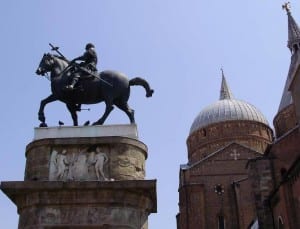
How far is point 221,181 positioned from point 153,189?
117 feet

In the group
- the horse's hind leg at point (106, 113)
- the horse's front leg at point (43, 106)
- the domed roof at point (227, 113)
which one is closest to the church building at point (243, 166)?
the domed roof at point (227, 113)

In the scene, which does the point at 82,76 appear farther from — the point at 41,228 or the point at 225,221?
the point at 225,221

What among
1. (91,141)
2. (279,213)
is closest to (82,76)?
(91,141)

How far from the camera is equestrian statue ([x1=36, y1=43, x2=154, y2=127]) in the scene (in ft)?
34.4

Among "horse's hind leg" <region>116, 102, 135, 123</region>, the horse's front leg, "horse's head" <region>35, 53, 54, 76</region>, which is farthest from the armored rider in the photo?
"horse's hind leg" <region>116, 102, 135, 123</region>

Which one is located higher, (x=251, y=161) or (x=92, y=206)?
(x=251, y=161)

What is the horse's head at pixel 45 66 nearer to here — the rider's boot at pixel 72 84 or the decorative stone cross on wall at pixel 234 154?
the rider's boot at pixel 72 84

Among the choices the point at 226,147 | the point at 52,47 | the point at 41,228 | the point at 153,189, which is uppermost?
the point at 226,147

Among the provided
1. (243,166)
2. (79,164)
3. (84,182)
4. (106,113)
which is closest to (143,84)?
(106,113)

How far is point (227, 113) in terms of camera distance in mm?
51156

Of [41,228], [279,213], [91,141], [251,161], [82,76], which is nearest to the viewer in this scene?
[41,228]

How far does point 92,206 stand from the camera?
9094 mm

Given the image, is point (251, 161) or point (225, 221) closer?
point (251, 161)

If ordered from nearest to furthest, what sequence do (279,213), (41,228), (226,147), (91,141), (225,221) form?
(41,228) → (91,141) → (279,213) → (225,221) → (226,147)
